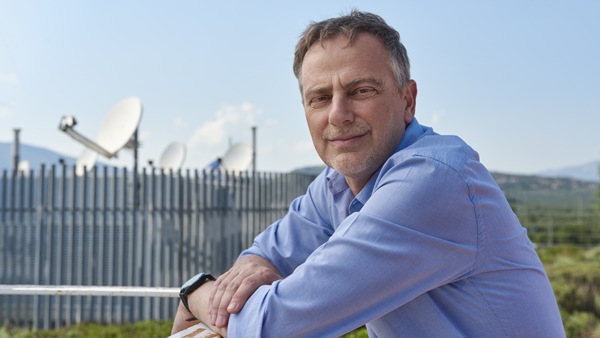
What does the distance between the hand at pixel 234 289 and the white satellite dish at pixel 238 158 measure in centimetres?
1148

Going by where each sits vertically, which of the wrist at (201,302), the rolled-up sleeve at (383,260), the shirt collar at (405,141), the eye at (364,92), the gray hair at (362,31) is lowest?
the wrist at (201,302)

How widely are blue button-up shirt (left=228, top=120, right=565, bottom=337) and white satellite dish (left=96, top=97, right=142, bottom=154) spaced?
25.6ft

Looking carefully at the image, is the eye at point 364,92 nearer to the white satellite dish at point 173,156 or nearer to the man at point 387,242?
the man at point 387,242

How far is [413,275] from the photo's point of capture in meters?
1.13

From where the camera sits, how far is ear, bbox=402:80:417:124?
1453 mm

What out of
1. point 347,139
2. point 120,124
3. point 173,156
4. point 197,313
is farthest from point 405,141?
point 173,156

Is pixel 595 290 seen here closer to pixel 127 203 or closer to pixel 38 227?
pixel 127 203

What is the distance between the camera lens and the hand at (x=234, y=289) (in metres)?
1.24

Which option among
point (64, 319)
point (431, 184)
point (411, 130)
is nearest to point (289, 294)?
point (431, 184)

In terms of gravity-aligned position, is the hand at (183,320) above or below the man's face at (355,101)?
below

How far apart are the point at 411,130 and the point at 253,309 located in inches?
21.5

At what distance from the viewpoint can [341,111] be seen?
1.33 meters

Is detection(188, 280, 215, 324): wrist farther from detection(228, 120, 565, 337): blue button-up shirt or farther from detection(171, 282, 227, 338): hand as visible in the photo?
detection(228, 120, 565, 337): blue button-up shirt

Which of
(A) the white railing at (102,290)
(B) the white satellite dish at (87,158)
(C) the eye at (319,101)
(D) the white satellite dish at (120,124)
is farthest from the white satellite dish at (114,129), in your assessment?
(C) the eye at (319,101)
